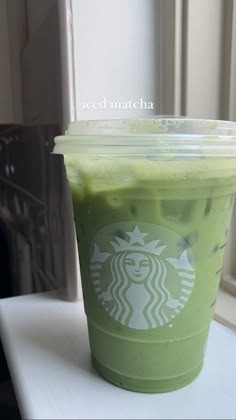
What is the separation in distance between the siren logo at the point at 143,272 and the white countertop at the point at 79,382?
0.07 metres

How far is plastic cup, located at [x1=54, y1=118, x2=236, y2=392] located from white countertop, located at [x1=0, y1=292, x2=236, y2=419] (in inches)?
0.7

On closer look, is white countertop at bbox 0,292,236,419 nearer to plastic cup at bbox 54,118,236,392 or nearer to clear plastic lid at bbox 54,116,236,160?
plastic cup at bbox 54,118,236,392

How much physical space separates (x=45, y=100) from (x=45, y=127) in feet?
0.14

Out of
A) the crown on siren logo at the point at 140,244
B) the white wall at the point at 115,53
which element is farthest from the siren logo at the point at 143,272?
the white wall at the point at 115,53

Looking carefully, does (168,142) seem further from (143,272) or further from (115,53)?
(115,53)

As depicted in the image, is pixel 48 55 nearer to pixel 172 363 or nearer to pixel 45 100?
pixel 45 100

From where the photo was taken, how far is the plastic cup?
0.35m

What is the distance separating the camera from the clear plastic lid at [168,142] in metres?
0.34

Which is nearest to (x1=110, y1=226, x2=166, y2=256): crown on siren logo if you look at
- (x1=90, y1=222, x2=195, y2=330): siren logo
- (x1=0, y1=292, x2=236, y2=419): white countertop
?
(x1=90, y1=222, x2=195, y2=330): siren logo

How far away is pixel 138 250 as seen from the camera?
35 centimetres

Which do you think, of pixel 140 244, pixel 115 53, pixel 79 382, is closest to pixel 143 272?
pixel 140 244

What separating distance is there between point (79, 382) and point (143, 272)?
140 millimetres

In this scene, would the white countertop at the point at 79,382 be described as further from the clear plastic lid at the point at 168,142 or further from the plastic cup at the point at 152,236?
the clear plastic lid at the point at 168,142

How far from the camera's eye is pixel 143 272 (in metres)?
0.36
